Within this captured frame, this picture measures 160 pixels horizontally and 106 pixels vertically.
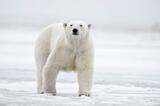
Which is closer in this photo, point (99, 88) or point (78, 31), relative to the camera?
point (78, 31)

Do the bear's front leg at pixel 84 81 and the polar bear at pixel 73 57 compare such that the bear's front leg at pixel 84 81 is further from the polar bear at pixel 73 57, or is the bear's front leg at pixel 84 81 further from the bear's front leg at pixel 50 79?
the bear's front leg at pixel 50 79

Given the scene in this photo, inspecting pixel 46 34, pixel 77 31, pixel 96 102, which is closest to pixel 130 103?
pixel 96 102

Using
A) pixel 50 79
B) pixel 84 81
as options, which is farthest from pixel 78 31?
pixel 50 79

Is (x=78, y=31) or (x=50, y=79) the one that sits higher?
(x=78, y=31)

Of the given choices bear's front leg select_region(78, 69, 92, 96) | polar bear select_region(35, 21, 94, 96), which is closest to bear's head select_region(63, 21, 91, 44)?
polar bear select_region(35, 21, 94, 96)

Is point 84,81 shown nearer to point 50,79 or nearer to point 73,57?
point 73,57

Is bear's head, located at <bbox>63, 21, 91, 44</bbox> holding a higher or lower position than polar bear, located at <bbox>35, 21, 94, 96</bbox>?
higher

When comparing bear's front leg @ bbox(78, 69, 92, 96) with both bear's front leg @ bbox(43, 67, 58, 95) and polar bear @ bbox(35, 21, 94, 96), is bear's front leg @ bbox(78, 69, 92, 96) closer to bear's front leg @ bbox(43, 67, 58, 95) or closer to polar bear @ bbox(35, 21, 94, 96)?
polar bear @ bbox(35, 21, 94, 96)

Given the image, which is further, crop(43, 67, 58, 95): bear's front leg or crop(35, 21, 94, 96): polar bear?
crop(43, 67, 58, 95): bear's front leg

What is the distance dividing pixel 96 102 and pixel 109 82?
373 centimetres

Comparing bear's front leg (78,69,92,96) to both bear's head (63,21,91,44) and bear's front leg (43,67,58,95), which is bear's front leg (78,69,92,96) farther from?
bear's head (63,21,91,44)

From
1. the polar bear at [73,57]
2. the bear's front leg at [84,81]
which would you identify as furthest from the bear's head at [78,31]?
the bear's front leg at [84,81]

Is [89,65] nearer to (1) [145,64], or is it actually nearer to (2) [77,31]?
(2) [77,31]

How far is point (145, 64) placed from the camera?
14570 millimetres
